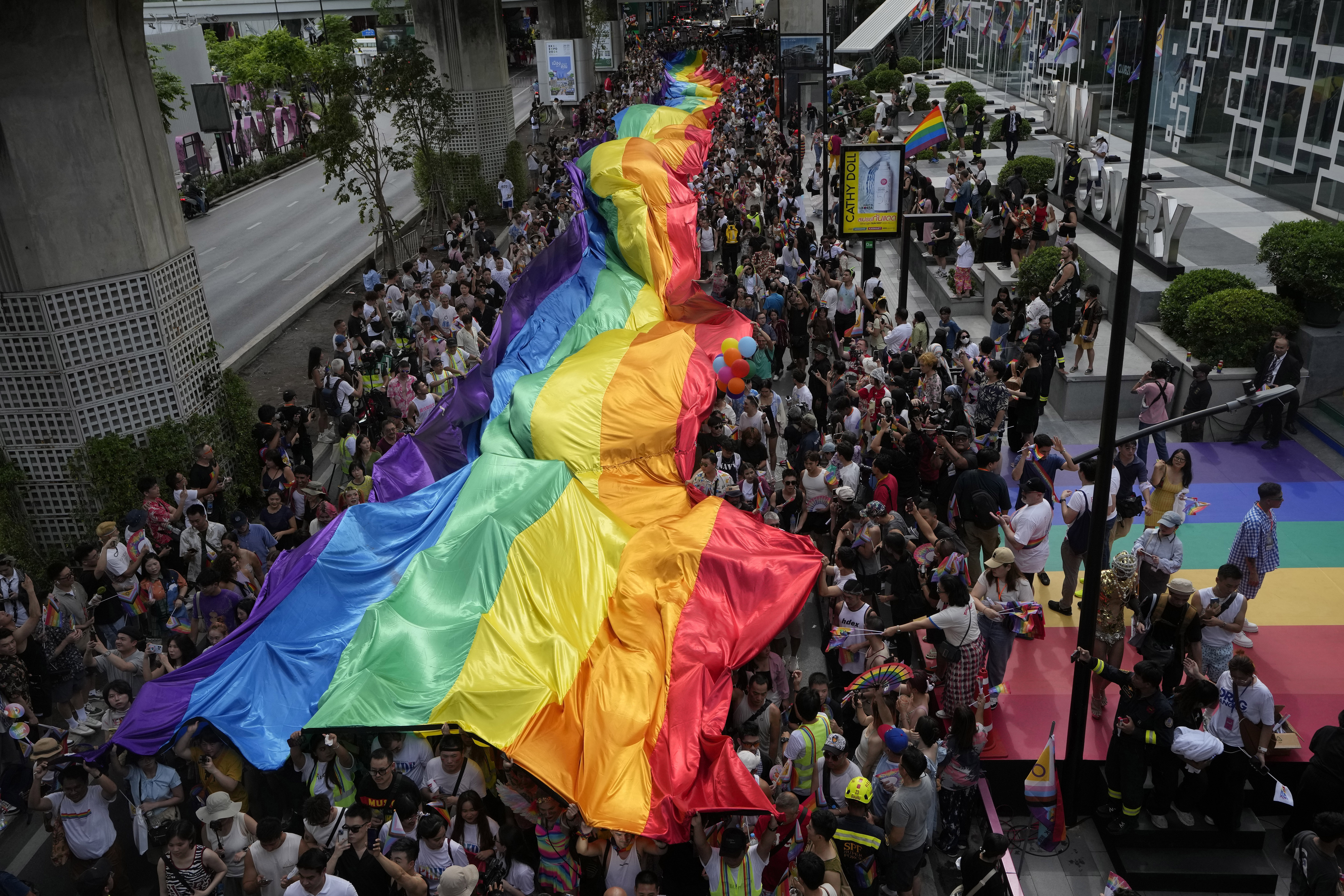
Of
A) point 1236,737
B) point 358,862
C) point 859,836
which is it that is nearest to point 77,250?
point 358,862

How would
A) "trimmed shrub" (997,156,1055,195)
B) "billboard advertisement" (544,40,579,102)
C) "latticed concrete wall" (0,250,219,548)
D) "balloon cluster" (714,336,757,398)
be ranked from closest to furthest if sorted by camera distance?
"latticed concrete wall" (0,250,219,548)
"balloon cluster" (714,336,757,398)
"trimmed shrub" (997,156,1055,195)
"billboard advertisement" (544,40,579,102)

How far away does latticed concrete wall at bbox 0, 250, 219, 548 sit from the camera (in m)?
11.8

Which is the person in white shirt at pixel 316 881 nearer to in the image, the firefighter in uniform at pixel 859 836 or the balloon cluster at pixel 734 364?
the firefighter in uniform at pixel 859 836

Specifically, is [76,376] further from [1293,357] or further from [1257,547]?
[1293,357]

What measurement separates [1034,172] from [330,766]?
1992cm

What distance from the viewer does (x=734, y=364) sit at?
13414 mm

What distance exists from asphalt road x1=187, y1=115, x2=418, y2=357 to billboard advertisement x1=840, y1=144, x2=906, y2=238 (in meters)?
11.9

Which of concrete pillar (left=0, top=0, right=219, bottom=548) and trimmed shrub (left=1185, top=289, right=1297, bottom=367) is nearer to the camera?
concrete pillar (left=0, top=0, right=219, bottom=548)

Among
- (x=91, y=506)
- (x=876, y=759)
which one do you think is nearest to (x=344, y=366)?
(x=91, y=506)

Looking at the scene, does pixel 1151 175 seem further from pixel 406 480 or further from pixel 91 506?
pixel 91 506

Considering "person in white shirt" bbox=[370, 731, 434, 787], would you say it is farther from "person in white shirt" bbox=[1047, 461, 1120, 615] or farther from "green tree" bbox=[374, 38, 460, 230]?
"green tree" bbox=[374, 38, 460, 230]

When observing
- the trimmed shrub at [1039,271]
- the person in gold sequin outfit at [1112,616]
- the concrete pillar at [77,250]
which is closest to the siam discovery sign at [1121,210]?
the trimmed shrub at [1039,271]

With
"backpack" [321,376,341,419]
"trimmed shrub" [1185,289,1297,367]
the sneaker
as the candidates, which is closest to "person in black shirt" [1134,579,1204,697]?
the sneaker

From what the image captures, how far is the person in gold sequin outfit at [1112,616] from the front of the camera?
27.3ft
